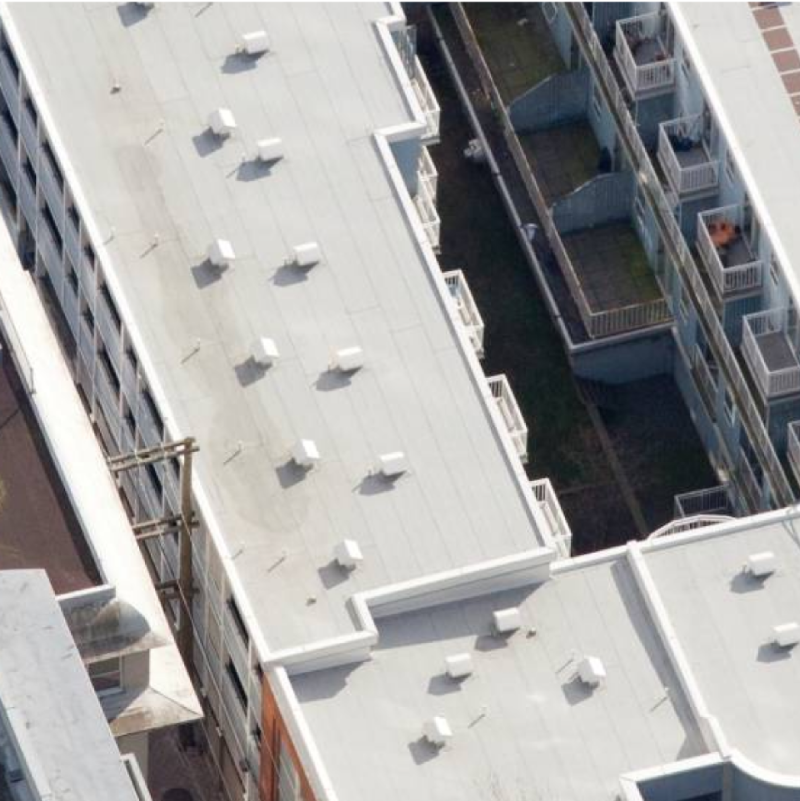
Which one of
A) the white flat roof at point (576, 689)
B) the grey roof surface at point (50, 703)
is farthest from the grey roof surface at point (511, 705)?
the grey roof surface at point (50, 703)

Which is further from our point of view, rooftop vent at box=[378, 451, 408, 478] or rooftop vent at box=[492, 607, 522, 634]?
rooftop vent at box=[378, 451, 408, 478]

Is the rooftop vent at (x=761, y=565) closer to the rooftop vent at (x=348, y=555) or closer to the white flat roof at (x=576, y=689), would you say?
the white flat roof at (x=576, y=689)

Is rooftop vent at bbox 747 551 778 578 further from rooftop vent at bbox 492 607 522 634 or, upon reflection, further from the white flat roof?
rooftop vent at bbox 492 607 522 634

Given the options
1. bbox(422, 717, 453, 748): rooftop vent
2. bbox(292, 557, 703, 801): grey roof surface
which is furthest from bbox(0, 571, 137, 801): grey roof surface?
bbox(422, 717, 453, 748): rooftop vent

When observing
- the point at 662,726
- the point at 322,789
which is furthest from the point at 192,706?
the point at 662,726

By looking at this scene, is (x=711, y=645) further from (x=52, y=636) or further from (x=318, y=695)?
(x=52, y=636)

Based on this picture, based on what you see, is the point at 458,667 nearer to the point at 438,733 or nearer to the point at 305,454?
the point at 438,733
